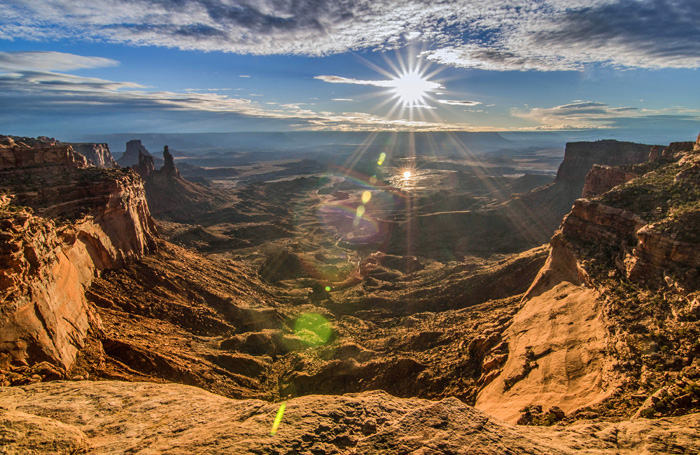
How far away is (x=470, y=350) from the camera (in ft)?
61.9

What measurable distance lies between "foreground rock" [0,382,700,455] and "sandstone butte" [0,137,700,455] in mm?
41

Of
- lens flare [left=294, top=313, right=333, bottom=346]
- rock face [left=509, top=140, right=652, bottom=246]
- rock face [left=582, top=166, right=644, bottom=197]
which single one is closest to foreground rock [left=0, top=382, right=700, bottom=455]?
lens flare [left=294, top=313, right=333, bottom=346]

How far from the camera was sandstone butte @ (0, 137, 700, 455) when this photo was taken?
7547 mm

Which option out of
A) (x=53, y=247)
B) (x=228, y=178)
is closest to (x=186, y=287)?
(x=53, y=247)

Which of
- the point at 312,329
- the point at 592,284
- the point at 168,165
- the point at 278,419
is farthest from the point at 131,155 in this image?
the point at 592,284

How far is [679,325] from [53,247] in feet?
85.5

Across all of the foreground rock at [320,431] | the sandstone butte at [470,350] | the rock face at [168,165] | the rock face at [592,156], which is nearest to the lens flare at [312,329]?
the sandstone butte at [470,350]

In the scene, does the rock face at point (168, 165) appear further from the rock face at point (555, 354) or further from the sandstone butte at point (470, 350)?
the rock face at point (555, 354)

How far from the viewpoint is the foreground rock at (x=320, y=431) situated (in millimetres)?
7094

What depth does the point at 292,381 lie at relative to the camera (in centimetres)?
2056

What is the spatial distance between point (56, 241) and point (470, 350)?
73.1 ft

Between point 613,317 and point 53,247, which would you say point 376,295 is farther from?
point 53,247

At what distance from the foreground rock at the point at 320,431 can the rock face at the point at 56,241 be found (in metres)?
3.30

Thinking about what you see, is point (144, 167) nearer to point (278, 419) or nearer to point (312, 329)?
point (312, 329)
